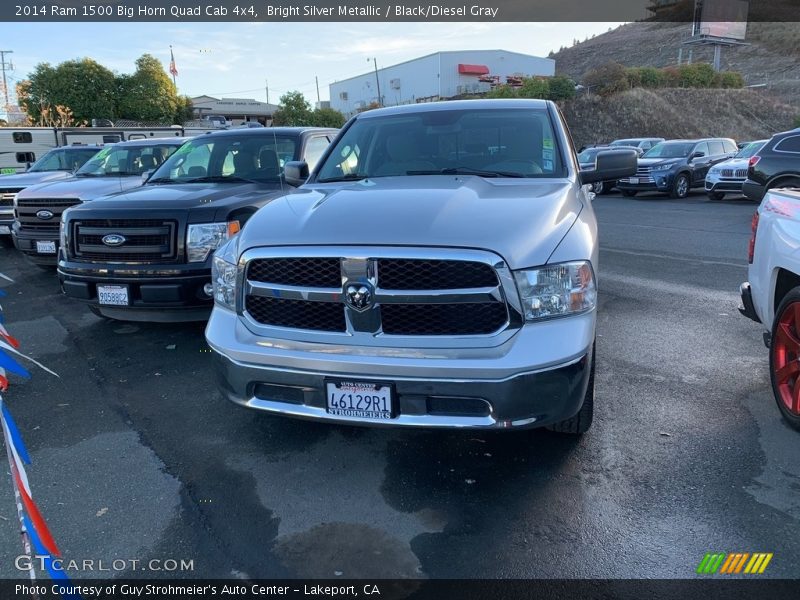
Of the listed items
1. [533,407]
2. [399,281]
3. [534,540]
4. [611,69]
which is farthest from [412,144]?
[611,69]

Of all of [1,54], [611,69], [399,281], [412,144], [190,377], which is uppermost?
[1,54]

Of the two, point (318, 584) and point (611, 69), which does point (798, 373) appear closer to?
point (318, 584)

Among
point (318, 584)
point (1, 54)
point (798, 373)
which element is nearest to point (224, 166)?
point (318, 584)

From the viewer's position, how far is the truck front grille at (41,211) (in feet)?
26.2

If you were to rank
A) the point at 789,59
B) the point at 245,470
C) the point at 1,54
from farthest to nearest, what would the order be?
the point at 789,59
the point at 1,54
the point at 245,470

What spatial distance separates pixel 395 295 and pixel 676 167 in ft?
57.7

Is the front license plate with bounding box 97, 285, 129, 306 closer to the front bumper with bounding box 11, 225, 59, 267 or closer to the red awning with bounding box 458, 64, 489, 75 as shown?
the front bumper with bounding box 11, 225, 59, 267

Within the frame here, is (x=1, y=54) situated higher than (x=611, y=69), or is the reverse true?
(x=1, y=54)

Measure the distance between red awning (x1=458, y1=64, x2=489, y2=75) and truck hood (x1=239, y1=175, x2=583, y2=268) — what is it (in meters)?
67.5

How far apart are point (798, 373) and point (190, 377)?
4155 mm

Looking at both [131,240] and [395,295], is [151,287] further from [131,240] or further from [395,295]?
[395,295]

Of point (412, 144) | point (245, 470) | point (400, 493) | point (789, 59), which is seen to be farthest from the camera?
point (789, 59)

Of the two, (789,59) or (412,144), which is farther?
(789,59)

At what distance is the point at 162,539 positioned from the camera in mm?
2762
